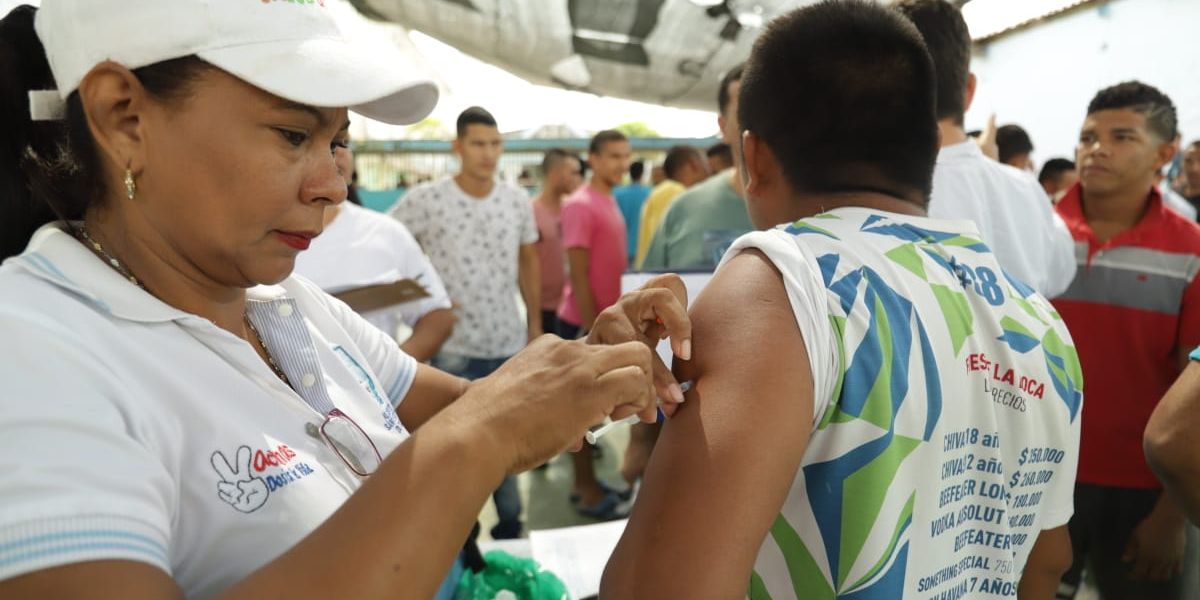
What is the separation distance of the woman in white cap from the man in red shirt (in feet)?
6.74

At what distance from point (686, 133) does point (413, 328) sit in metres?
14.9

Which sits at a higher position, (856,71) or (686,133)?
(856,71)

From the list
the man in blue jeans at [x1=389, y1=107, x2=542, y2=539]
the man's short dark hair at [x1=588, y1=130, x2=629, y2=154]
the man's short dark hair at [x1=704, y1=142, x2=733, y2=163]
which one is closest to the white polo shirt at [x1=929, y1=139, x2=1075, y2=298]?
the man in blue jeans at [x1=389, y1=107, x2=542, y2=539]

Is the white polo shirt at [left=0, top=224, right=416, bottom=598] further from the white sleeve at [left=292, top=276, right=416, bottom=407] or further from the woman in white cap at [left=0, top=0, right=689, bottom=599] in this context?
the white sleeve at [left=292, top=276, right=416, bottom=407]

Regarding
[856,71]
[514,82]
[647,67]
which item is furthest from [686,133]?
[856,71]

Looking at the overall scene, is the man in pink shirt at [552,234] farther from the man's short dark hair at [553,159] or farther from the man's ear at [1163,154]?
the man's ear at [1163,154]

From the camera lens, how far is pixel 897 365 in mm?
967

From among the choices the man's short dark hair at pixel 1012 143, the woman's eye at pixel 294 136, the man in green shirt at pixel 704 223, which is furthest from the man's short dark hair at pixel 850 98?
the man's short dark hair at pixel 1012 143

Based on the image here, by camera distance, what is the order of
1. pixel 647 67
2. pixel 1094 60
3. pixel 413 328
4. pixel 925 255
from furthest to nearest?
pixel 1094 60
pixel 647 67
pixel 413 328
pixel 925 255

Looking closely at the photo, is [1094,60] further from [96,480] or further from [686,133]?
[96,480]

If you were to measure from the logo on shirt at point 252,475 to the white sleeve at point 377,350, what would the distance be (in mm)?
444

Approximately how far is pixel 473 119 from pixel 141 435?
3372mm

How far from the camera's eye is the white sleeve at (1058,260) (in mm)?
2236

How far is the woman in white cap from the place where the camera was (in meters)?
0.68
